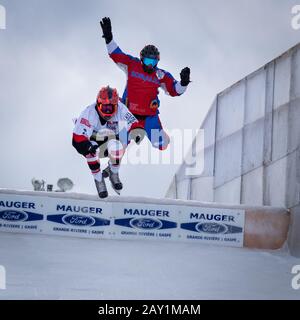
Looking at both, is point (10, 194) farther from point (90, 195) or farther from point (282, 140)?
point (282, 140)

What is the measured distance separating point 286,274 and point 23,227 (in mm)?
4715

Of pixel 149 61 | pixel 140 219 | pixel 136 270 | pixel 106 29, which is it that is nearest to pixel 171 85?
pixel 149 61

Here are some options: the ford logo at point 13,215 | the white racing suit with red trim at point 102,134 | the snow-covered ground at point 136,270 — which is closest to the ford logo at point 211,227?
the snow-covered ground at point 136,270

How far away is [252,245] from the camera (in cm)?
1175

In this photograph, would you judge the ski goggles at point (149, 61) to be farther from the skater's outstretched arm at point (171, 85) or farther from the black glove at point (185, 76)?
the black glove at point (185, 76)

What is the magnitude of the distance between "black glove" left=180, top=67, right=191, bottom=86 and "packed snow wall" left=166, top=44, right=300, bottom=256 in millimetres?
1916

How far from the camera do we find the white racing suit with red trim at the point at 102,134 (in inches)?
487

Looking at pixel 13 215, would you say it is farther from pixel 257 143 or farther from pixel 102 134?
pixel 257 143

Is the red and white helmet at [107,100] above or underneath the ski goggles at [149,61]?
underneath

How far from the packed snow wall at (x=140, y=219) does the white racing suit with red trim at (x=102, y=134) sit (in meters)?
1.23

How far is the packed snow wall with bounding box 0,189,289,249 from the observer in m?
11.3

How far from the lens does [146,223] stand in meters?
11.5
